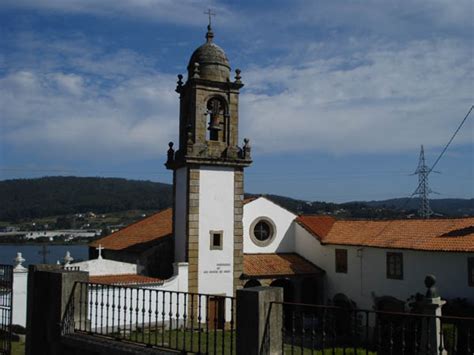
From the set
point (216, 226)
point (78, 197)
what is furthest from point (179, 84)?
point (78, 197)

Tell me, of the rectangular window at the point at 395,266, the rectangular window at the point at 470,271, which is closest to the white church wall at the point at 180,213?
the rectangular window at the point at 395,266

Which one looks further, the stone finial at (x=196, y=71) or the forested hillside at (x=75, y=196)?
the forested hillside at (x=75, y=196)

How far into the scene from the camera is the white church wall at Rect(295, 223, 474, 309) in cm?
1927

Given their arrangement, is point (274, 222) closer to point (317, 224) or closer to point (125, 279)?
point (317, 224)

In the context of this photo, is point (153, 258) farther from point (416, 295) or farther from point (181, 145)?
point (416, 295)

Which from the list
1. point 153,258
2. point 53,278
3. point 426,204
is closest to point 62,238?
point 426,204

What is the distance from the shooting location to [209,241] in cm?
2034

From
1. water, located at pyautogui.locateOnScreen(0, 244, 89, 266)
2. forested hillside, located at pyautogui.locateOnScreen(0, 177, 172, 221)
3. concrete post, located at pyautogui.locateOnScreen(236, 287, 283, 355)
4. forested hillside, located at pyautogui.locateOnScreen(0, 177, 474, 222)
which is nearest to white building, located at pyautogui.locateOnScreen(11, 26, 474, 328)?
water, located at pyautogui.locateOnScreen(0, 244, 89, 266)

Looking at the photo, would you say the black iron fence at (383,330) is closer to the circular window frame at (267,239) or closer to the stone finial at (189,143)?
the circular window frame at (267,239)

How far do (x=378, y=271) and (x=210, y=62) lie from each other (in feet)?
34.6

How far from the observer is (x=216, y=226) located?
67.2ft

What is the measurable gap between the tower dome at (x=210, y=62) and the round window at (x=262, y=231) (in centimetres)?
686

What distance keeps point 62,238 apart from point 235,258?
52699mm

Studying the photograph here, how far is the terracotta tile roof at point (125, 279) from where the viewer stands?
18391 millimetres
